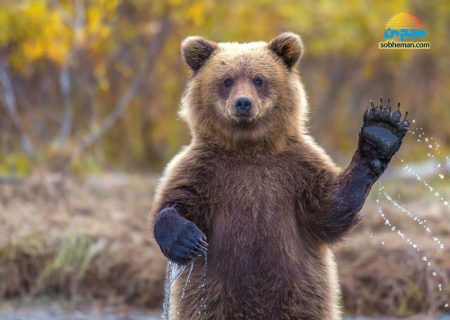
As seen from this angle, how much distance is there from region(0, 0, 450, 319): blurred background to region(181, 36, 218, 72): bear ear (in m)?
1.41

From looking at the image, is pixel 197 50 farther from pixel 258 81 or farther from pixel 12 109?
pixel 12 109

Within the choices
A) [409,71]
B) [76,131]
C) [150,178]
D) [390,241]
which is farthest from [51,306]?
[409,71]

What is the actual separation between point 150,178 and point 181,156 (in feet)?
24.6

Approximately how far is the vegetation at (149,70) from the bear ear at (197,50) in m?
4.87

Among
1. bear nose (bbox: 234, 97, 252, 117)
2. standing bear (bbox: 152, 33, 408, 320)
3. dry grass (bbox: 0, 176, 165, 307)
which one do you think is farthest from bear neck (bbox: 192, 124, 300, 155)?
dry grass (bbox: 0, 176, 165, 307)

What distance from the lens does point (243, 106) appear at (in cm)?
512

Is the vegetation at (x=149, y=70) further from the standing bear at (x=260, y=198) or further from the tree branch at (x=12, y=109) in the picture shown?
the standing bear at (x=260, y=198)

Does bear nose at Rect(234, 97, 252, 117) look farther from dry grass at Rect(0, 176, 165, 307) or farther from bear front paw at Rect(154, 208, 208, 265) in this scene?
dry grass at Rect(0, 176, 165, 307)

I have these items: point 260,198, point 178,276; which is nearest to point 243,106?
point 260,198

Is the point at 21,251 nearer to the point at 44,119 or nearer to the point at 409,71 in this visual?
the point at 44,119

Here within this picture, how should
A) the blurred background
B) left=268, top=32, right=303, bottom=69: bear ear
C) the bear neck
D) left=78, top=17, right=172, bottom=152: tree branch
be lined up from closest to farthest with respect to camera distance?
the bear neck
left=268, top=32, right=303, bottom=69: bear ear
the blurred background
left=78, top=17, right=172, bottom=152: tree branch

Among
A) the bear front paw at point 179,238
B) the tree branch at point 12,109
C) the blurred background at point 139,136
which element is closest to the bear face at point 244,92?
the bear front paw at point 179,238

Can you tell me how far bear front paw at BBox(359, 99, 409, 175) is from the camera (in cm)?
505

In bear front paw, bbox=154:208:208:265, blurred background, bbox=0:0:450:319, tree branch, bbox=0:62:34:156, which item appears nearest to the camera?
bear front paw, bbox=154:208:208:265
